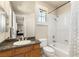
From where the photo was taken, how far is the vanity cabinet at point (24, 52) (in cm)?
159

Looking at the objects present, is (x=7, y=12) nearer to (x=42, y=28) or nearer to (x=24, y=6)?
(x=24, y=6)

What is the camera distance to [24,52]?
1870mm

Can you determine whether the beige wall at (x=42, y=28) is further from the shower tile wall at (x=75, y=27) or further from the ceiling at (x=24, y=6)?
the shower tile wall at (x=75, y=27)

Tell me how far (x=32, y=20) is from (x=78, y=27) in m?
1.00

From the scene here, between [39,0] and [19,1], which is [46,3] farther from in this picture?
[19,1]

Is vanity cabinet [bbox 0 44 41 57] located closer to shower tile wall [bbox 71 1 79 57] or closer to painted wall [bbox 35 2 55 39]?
painted wall [bbox 35 2 55 39]

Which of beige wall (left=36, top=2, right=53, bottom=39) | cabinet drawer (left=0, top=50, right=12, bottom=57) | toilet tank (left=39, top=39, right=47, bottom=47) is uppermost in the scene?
beige wall (left=36, top=2, right=53, bottom=39)

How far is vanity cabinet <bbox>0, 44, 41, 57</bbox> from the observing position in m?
1.59

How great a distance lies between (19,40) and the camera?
2156 mm

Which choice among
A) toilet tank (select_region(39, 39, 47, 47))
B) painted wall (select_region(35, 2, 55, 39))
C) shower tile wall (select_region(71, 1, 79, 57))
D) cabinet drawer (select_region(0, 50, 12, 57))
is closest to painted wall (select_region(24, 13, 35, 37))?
painted wall (select_region(35, 2, 55, 39))

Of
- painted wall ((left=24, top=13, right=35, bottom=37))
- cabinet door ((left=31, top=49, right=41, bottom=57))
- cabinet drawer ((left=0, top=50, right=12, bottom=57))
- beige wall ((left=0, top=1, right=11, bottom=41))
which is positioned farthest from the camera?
painted wall ((left=24, top=13, right=35, bottom=37))

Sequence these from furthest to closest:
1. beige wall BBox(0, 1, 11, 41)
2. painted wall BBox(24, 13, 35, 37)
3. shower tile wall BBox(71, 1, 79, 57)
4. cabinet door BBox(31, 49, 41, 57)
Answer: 1. painted wall BBox(24, 13, 35, 37)
2. cabinet door BBox(31, 49, 41, 57)
3. beige wall BBox(0, 1, 11, 41)
4. shower tile wall BBox(71, 1, 79, 57)

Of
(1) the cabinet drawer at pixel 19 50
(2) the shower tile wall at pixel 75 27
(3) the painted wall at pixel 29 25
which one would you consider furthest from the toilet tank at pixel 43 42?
(2) the shower tile wall at pixel 75 27

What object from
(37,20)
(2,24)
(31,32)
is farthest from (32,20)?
(2,24)
